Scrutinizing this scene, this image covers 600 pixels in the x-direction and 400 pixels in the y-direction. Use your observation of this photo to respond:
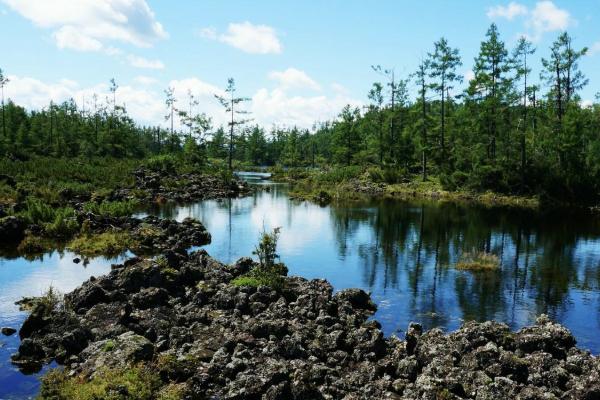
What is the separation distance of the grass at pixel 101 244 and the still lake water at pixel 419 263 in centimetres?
167

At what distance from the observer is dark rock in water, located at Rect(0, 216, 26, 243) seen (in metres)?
41.1

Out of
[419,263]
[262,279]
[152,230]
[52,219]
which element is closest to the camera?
[262,279]

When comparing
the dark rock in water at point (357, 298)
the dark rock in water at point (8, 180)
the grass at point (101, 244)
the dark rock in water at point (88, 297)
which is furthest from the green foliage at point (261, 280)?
the dark rock in water at point (8, 180)

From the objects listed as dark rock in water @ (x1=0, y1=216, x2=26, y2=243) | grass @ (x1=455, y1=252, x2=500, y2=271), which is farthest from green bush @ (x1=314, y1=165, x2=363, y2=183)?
dark rock in water @ (x1=0, y1=216, x2=26, y2=243)

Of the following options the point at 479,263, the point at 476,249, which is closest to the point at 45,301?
the point at 479,263

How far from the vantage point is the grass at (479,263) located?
35656 millimetres

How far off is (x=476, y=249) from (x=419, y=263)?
7.41 m

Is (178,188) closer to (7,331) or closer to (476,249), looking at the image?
(476,249)

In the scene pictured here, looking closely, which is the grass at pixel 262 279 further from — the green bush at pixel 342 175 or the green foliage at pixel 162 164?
the green bush at pixel 342 175

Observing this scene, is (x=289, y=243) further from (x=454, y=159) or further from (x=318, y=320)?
(x=454, y=159)

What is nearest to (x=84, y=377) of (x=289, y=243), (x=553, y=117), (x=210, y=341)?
(x=210, y=341)

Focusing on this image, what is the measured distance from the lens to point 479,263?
3603 cm

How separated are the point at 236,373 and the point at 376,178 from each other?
84.2 m

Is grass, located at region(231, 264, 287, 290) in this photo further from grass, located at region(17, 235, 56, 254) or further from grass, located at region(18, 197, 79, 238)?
grass, located at region(18, 197, 79, 238)
